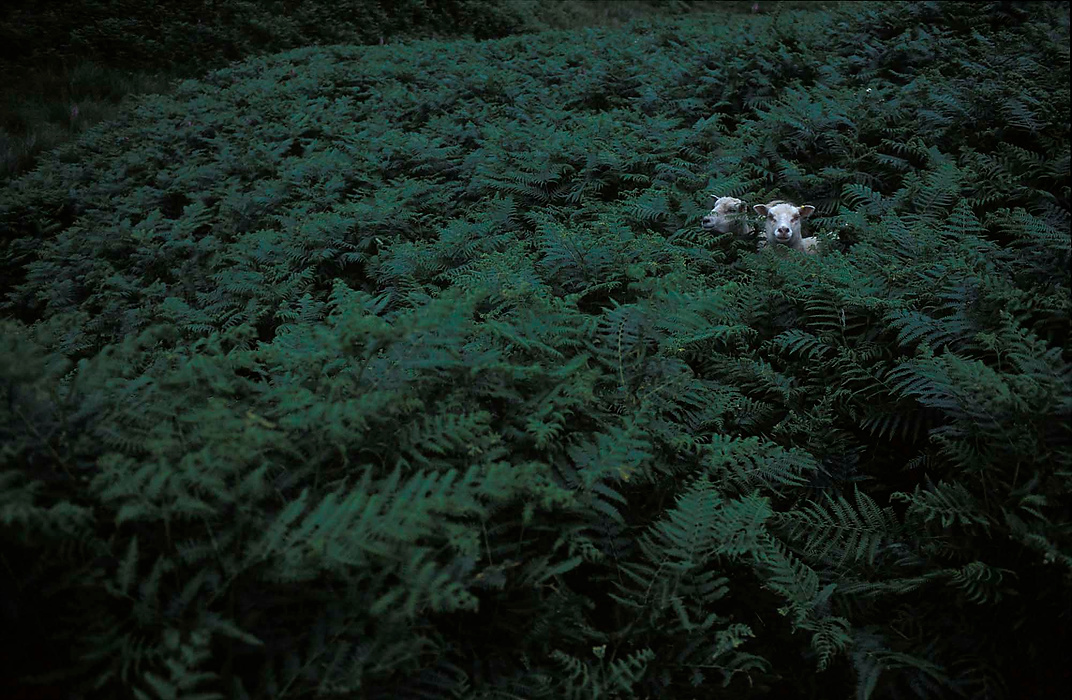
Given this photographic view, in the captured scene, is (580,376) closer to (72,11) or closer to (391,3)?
→ (72,11)

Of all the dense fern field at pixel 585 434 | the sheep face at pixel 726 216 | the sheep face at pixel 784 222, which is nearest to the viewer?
the dense fern field at pixel 585 434

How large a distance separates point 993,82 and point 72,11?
51.3 ft

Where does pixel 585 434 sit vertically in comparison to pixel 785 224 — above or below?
above

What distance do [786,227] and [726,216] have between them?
1.67 ft

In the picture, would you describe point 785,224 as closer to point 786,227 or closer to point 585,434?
point 786,227

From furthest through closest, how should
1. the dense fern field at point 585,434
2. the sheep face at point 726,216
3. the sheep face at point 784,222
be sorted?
the sheep face at point 726,216, the sheep face at point 784,222, the dense fern field at point 585,434

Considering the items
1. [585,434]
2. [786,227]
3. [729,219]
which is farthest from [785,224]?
[585,434]

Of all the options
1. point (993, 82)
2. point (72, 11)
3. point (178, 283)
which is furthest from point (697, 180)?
point (72, 11)

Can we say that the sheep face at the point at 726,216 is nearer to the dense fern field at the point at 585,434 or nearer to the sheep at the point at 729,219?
the sheep at the point at 729,219

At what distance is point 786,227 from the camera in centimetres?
496

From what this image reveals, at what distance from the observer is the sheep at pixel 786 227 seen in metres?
4.98

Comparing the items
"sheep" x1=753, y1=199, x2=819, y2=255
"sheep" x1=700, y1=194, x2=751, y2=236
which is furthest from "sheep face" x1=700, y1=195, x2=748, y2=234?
"sheep" x1=753, y1=199, x2=819, y2=255

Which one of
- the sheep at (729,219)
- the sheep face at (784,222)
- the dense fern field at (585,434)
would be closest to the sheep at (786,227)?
the sheep face at (784,222)

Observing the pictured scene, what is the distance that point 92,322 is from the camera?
541 cm
